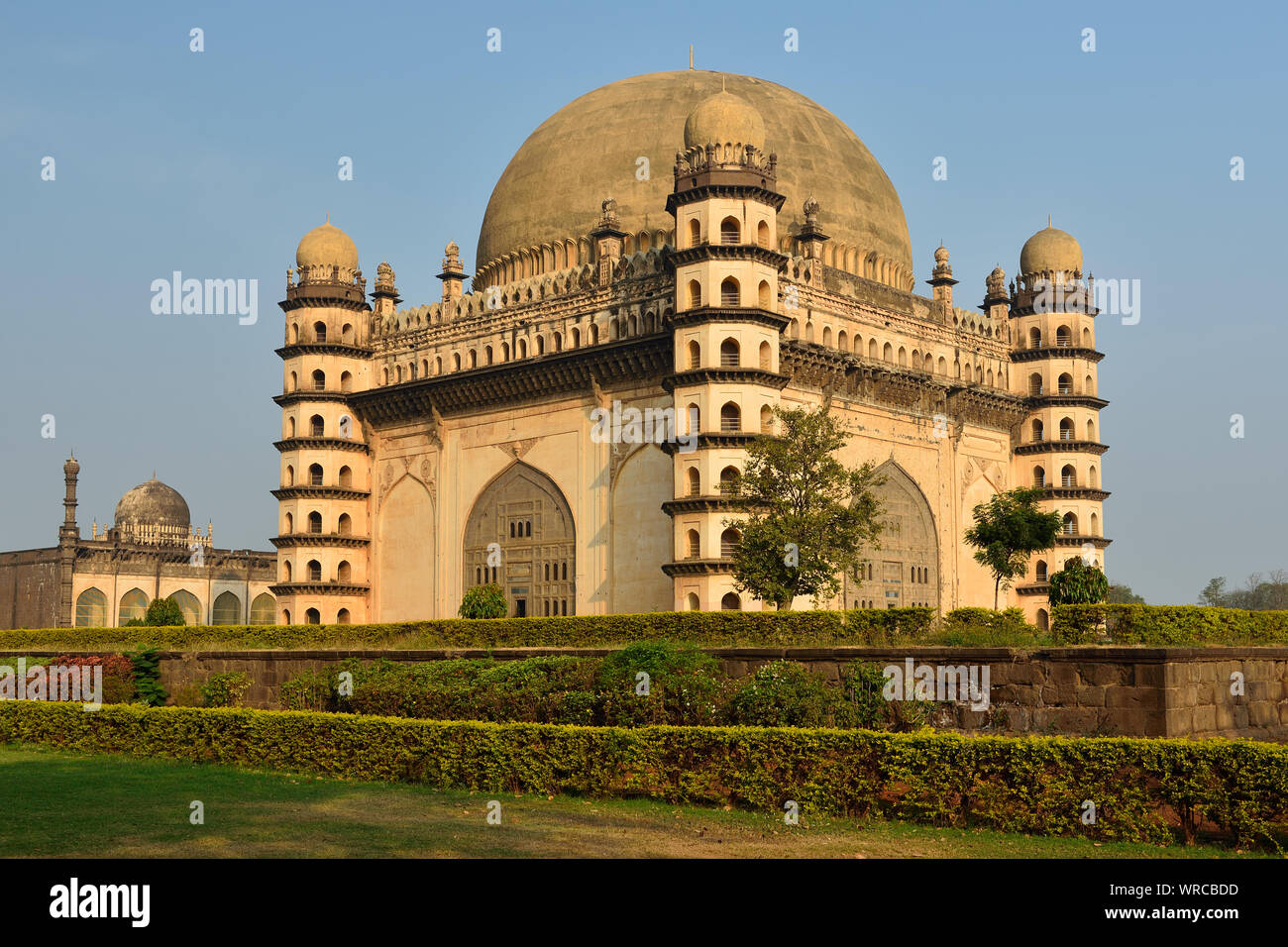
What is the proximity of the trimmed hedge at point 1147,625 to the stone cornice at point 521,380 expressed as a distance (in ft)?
60.6

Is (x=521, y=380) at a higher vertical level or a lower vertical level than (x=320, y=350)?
lower

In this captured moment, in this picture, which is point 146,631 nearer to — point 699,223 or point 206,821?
point 699,223

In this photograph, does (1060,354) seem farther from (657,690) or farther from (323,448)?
(657,690)

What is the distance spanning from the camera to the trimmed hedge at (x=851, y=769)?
14.1 meters

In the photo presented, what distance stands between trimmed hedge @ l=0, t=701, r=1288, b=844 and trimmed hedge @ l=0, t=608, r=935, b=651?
19.9 feet

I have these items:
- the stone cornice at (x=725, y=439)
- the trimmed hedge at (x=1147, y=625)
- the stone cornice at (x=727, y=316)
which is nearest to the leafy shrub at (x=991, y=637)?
the trimmed hedge at (x=1147, y=625)

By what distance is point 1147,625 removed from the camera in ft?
67.3

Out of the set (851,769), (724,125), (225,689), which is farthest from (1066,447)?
(851,769)

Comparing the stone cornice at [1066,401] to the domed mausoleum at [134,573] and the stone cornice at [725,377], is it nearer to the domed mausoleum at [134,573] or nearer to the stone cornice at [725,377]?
the stone cornice at [725,377]

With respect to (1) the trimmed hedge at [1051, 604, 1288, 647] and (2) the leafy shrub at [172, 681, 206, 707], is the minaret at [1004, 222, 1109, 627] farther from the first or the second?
(2) the leafy shrub at [172, 681, 206, 707]

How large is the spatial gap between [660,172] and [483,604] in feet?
53.4

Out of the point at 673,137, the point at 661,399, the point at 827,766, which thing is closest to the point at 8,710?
the point at 827,766
